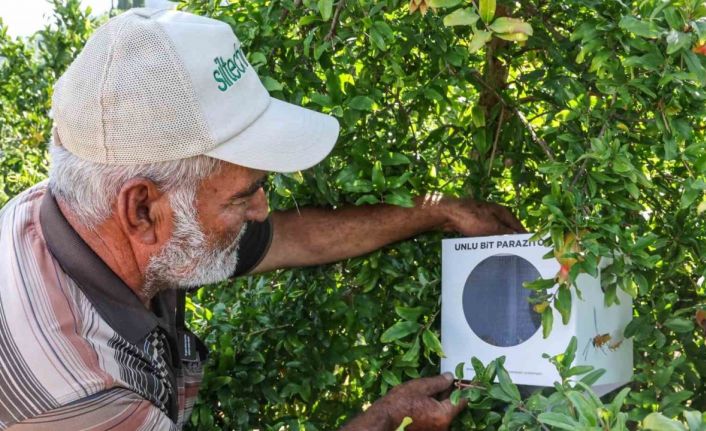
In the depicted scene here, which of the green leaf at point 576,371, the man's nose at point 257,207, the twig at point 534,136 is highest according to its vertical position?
the twig at point 534,136

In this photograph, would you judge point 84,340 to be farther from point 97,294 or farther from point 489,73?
point 489,73

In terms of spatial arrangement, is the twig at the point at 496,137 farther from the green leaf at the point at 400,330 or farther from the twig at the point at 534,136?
the green leaf at the point at 400,330

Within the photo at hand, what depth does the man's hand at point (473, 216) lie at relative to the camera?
238cm

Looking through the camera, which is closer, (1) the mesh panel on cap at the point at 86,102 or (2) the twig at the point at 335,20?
(1) the mesh panel on cap at the point at 86,102

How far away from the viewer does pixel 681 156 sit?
196cm

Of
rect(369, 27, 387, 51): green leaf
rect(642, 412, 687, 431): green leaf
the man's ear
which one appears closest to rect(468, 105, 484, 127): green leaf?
rect(369, 27, 387, 51): green leaf

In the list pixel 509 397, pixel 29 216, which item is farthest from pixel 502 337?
pixel 29 216

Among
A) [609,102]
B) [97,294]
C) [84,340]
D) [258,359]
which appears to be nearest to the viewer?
[84,340]

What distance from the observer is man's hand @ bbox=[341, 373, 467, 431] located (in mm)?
2168

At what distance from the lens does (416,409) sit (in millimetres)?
2186

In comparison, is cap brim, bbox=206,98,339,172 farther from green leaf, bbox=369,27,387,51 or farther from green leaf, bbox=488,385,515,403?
green leaf, bbox=488,385,515,403

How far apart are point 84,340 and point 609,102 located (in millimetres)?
1246

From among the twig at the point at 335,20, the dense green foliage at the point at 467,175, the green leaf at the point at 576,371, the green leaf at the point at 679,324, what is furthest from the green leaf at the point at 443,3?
the green leaf at the point at 679,324

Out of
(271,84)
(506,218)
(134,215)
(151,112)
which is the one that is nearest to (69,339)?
(134,215)
